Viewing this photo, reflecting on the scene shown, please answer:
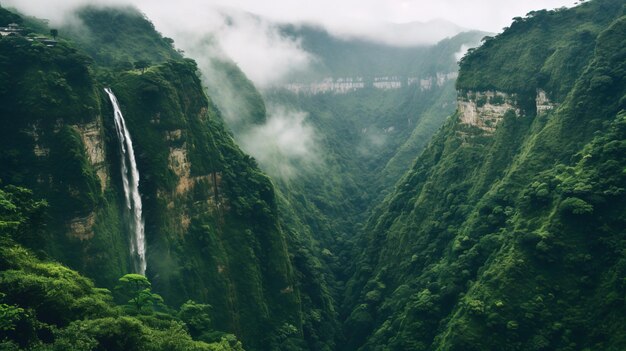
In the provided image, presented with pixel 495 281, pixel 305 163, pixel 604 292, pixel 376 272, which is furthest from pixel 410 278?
pixel 305 163

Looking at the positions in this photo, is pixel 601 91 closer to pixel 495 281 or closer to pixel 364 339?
pixel 495 281

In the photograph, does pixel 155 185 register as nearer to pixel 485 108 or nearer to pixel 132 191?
pixel 132 191

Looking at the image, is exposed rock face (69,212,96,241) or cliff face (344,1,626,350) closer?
exposed rock face (69,212,96,241)

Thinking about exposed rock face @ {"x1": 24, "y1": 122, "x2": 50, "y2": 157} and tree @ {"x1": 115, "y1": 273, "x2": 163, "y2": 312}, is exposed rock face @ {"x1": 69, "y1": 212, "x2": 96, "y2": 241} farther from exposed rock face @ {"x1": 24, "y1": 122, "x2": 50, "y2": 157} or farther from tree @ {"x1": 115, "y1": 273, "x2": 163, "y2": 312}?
exposed rock face @ {"x1": 24, "y1": 122, "x2": 50, "y2": 157}

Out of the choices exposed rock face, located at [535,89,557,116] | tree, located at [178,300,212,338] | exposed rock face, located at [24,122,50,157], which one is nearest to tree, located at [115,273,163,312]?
tree, located at [178,300,212,338]

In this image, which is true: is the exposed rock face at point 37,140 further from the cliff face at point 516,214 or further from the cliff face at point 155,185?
the cliff face at point 516,214

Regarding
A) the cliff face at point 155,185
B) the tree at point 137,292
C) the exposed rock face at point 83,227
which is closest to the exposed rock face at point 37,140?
the cliff face at point 155,185
